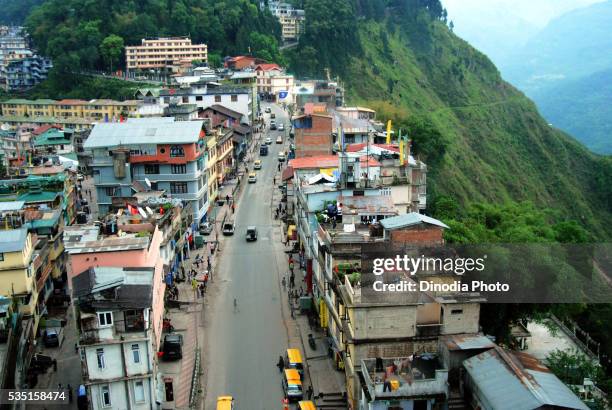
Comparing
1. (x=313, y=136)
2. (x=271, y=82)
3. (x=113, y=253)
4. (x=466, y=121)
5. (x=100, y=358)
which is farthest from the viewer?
(x=466, y=121)

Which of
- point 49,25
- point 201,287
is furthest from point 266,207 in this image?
point 49,25

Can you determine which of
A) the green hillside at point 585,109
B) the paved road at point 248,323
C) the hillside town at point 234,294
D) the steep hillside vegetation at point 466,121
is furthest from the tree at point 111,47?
the green hillside at point 585,109

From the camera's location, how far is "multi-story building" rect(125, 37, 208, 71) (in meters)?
99.0

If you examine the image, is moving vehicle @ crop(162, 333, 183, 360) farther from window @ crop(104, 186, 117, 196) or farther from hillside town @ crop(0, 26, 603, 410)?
window @ crop(104, 186, 117, 196)

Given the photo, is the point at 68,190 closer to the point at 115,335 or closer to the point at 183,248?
the point at 183,248

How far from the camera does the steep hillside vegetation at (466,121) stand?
79812 mm

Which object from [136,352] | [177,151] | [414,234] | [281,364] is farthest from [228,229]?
[136,352]

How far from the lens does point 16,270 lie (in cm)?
2566

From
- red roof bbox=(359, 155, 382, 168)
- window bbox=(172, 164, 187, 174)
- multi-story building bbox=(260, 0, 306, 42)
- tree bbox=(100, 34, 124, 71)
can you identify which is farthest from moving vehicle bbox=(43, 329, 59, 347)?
multi-story building bbox=(260, 0, 306, 42)

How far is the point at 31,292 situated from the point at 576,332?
24879mm

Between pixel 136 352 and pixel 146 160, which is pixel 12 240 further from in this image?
pixel 146 160

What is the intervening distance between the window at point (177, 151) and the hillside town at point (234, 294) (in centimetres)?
14

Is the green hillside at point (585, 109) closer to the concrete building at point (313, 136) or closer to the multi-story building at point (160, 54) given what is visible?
the multi-story building at point (160, 54)

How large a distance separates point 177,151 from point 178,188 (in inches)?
90.3
